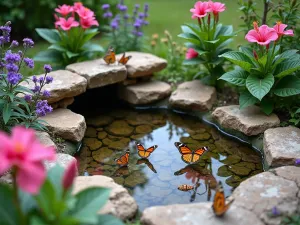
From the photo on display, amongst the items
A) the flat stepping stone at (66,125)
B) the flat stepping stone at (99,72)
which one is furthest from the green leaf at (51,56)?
the flat stepping stone at (66,125)

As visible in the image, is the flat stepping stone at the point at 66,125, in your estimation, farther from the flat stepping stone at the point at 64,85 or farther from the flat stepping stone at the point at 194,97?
the flat stepping stone at the point at 194,97

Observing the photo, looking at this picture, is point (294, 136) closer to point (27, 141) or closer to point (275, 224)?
point (275, 224)

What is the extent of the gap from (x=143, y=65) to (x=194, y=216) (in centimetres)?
274

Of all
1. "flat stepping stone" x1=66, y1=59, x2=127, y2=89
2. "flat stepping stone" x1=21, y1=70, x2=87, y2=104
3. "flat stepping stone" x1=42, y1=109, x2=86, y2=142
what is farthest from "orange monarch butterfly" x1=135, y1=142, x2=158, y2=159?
"flat stepping stone" x1=66, y1=59, x2=127, y2=89

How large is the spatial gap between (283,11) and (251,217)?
280cm

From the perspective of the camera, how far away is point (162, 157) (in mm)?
4188

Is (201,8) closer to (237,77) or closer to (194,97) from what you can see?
(237,77)

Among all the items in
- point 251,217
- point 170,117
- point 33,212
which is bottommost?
point 170,117

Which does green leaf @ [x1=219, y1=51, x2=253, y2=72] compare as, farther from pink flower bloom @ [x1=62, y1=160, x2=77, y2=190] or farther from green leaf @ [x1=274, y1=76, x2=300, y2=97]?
pink flower bloom @ [x1=62, y1=160, x2=77, y2=190]

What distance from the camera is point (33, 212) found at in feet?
7.70

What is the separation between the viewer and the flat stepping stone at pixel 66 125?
13.6 ft

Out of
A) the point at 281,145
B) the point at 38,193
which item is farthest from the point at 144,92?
the point at 38,193

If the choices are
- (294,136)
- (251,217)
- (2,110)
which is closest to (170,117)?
(294,136)

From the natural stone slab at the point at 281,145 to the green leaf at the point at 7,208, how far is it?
7.48ft
